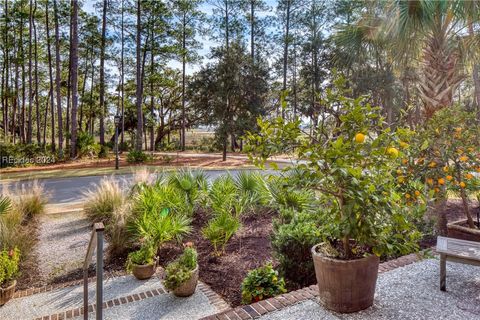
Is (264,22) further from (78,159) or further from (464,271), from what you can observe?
(464,271)

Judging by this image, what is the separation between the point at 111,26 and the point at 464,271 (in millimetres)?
22250

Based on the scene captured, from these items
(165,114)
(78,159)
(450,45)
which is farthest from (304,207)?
(165,114)

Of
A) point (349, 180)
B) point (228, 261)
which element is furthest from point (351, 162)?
point (228, 261)

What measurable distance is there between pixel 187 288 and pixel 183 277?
17 centimetres

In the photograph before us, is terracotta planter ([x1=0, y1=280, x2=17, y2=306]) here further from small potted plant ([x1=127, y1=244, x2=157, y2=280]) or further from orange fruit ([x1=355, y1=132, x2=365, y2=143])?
orange fruit ([x1=355, y1=132, x2=365, y2=143])

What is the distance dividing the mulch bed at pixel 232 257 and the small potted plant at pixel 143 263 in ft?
1.61

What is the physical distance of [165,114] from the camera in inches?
1244

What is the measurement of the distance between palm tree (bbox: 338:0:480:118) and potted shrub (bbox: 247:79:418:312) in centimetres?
359

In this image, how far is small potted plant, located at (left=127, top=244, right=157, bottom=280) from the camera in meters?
3.66

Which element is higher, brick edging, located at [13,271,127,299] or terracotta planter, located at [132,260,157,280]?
terracotta planter, located at [132,260,157,280]

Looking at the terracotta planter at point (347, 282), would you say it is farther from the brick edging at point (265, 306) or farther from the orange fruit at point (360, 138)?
the orange fruit at point (360, 138)

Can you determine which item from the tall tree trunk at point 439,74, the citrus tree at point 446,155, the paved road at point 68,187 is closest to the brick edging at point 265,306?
the citrus tree at point 446,155

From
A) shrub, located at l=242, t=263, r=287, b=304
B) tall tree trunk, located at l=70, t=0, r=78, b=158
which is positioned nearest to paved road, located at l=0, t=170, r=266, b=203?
shrub, located at l=242, t=263, r=287, b=304

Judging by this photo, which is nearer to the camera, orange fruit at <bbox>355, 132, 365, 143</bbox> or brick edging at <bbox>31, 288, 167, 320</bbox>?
orange fruit at <bbox>355, 132, 365, 143</bbox>
